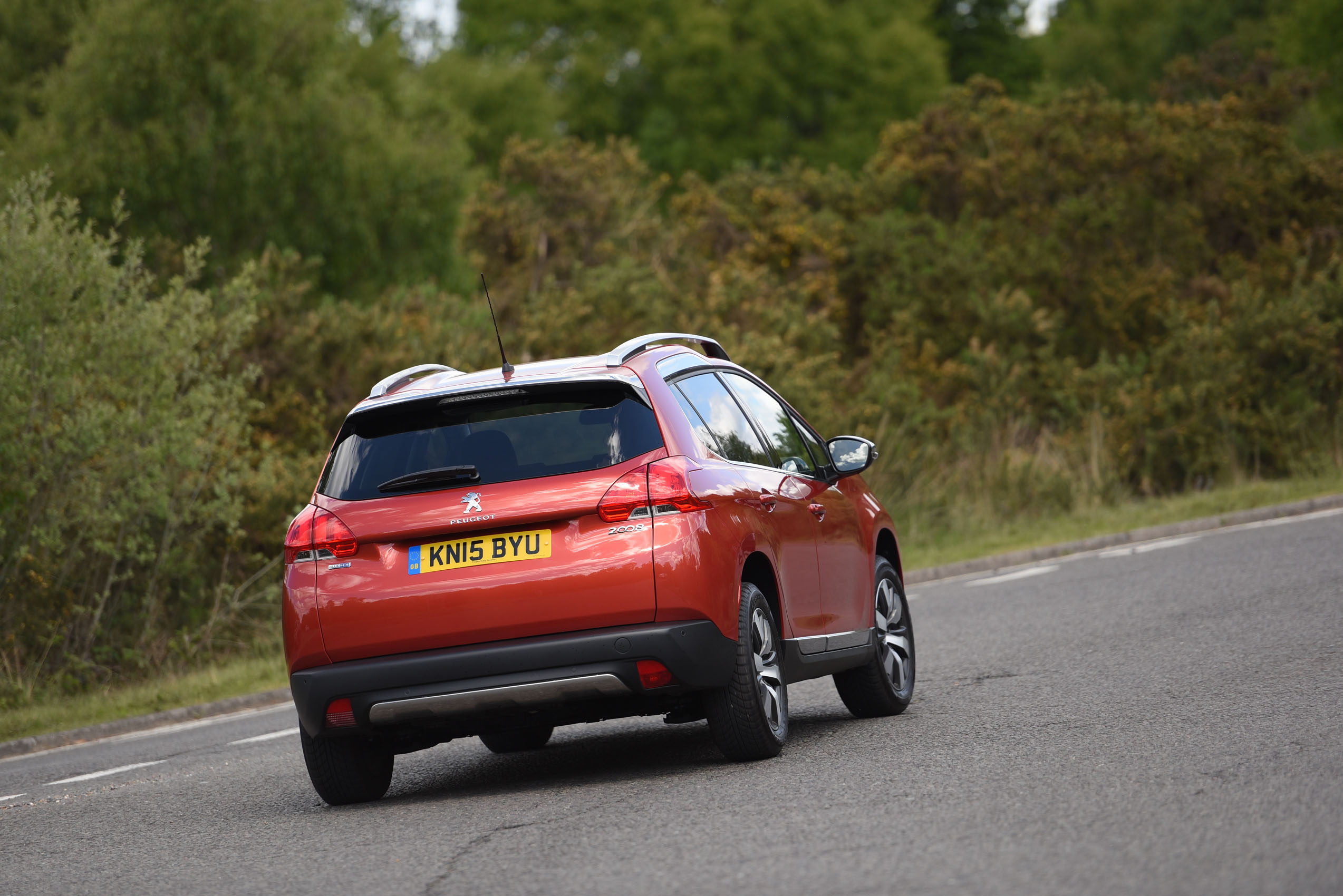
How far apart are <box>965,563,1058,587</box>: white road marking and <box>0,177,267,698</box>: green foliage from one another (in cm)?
695

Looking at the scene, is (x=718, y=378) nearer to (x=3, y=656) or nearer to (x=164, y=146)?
(x=3, y=656)

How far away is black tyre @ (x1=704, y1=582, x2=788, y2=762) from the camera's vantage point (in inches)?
287

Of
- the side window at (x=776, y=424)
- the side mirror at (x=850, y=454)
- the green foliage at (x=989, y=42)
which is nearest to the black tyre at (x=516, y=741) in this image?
the side window at (x=776, y=424)

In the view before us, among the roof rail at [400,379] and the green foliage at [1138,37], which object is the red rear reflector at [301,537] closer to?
the roof rail at [400,379]

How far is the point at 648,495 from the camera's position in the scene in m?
7.09

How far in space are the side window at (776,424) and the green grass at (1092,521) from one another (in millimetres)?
9336

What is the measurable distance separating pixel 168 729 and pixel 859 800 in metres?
7.99

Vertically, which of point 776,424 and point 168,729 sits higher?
point 776,424

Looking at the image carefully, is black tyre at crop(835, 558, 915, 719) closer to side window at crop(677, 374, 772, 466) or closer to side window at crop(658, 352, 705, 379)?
side window at crop(677, 374, 772, 466)

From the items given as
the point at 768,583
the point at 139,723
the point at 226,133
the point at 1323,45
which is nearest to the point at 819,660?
the point at 768,583

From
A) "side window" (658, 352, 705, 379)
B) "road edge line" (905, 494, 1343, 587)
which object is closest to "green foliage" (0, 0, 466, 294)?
"road edge line" (905, 494, 1343, 587)

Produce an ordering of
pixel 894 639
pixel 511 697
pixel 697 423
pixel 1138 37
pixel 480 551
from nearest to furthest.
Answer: pixel 511 697 → pixel 480 551 → pixel 697 423 → pixel 894 639 → pixel 1138 37

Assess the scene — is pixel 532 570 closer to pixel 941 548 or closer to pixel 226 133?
pixel 941 548

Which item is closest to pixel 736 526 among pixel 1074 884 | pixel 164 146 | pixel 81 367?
pixel 1074 884
